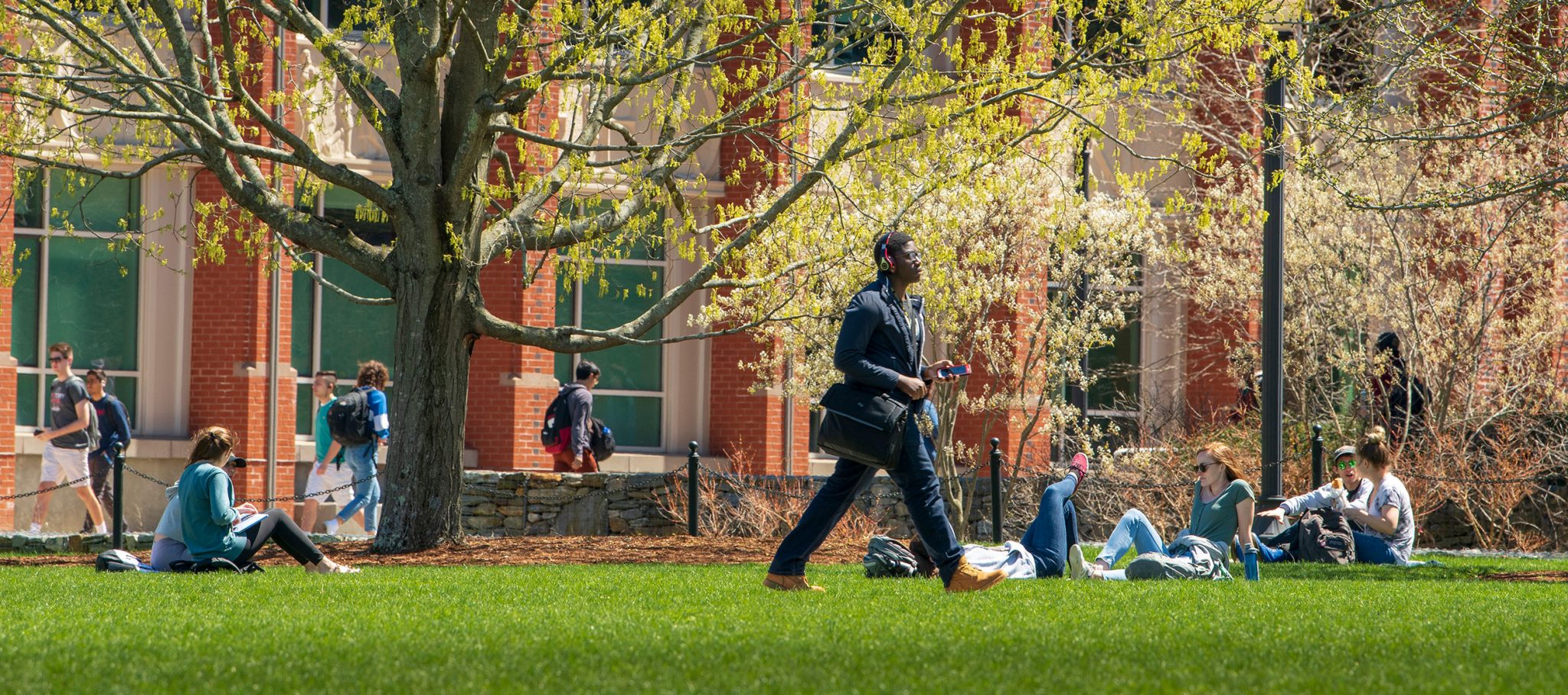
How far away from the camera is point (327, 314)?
64.0ft

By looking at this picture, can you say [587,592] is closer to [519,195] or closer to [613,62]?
[519,195]

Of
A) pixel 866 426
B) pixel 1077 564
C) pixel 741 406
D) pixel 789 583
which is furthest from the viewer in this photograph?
pixel 741 406

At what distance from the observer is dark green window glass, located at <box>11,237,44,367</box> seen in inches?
715

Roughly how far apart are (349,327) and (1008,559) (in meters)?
11.9

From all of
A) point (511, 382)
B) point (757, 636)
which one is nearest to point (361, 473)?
point (511, 382)

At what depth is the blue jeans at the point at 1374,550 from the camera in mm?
11922

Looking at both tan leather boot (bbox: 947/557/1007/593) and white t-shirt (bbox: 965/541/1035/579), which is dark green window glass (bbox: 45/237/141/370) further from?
tan leather boot (bbox: 947/557/1007/593)

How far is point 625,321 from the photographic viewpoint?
20.3 meters

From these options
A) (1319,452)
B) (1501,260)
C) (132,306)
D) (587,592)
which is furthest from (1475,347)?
(132,306)

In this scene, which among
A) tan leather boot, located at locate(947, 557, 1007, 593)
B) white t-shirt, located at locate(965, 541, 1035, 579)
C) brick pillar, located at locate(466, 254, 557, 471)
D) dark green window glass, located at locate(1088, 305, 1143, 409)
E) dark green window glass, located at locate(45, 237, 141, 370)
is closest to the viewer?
tan leather boot, located at locate(947, 557, 1007, 593)

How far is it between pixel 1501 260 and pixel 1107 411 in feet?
17.7

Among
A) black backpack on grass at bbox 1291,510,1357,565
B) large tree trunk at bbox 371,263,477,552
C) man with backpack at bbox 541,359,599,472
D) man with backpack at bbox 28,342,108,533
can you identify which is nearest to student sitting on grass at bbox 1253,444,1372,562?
black backpack on grass at bbox 1291,510,1357,565

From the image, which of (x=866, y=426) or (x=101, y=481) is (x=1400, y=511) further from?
(x=101, y=481)

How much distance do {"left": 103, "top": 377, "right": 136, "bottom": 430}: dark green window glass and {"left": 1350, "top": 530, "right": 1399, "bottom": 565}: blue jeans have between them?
41.1 ft
